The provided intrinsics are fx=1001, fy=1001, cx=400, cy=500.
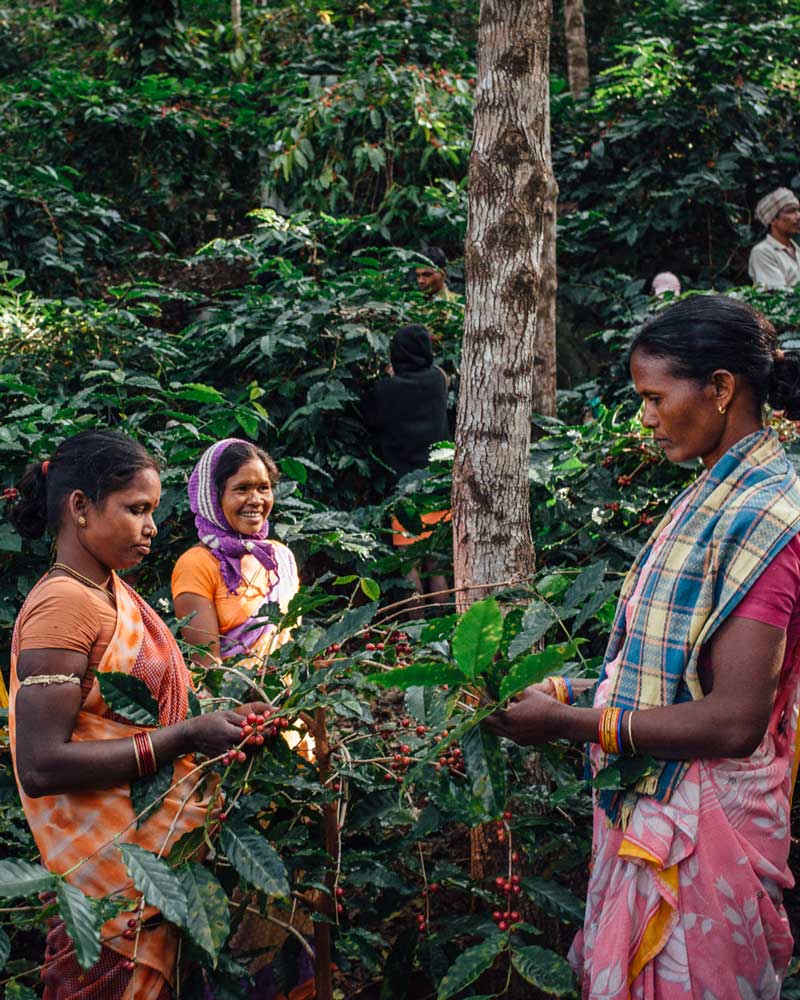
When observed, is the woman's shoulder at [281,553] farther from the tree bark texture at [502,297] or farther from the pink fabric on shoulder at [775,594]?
the pink fabric on shoulder at [775,594]

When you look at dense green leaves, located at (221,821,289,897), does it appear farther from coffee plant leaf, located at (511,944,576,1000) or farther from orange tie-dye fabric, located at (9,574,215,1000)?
coffee plant leaf, located at (511,944,576,1000)

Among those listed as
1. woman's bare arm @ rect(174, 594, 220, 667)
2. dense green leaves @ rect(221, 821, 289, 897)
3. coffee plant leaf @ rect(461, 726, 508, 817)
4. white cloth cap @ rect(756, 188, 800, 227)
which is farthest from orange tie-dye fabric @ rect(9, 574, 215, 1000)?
white cloth cap @ rect(756, 188, 800, 227)

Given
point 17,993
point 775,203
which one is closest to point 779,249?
Result: point 775,203

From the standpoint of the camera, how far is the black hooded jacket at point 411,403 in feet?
17.5

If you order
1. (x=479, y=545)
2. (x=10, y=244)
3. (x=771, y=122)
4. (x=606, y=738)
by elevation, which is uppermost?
(x=771, y=122)

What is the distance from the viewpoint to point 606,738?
1691 millimetres

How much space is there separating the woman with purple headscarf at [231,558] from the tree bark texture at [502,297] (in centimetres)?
76

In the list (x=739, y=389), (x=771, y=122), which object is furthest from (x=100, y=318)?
(x=771, y=122)

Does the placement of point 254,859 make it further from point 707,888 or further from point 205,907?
point 707,888

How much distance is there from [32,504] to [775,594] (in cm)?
152

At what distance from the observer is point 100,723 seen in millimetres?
1885

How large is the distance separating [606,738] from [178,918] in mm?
Answer: 751

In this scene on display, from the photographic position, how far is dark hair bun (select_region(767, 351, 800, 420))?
1764mm

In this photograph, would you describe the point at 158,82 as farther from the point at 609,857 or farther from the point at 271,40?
the point at 609,857
